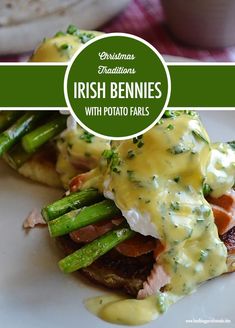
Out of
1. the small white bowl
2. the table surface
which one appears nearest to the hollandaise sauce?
the small white bowl

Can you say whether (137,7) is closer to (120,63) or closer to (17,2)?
(17,2)

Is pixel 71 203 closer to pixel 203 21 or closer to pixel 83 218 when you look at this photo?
pixel 83 218

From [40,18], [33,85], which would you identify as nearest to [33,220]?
[33,85]

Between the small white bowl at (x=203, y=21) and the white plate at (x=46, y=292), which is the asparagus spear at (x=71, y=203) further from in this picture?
the small white bowl at (x=203, y=21)

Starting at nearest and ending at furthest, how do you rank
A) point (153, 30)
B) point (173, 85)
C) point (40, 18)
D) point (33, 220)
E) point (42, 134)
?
point (173, 85), point (33, 220), point (42, 134), point (40, 18), point (153, 30)

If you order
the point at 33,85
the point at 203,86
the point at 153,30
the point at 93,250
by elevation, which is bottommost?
the point at 153,30

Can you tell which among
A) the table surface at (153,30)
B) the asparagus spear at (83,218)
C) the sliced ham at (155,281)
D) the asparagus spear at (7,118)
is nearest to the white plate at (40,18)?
the table surface at (153,30)

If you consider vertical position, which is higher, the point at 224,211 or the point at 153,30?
the point at 224,211
